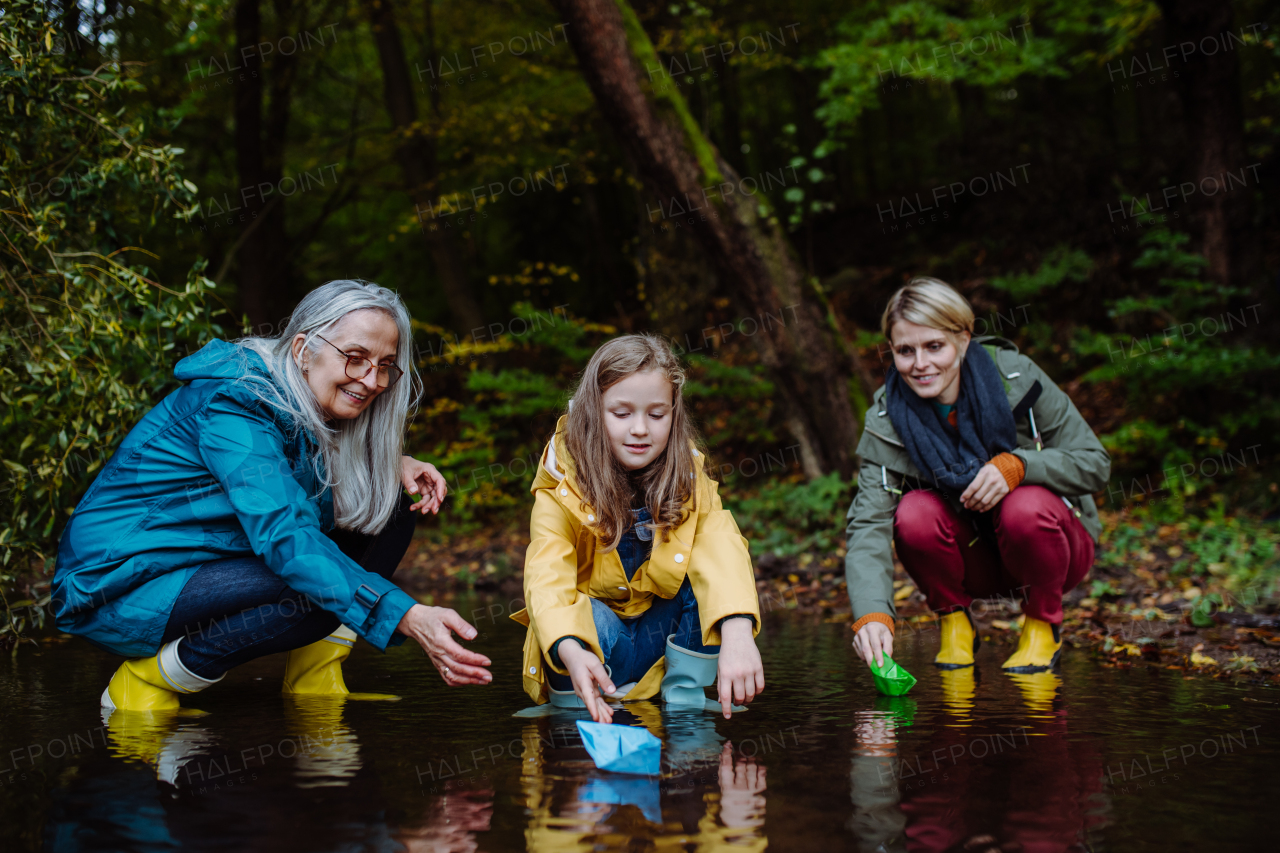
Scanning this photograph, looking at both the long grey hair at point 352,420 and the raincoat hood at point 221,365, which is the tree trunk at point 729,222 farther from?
the raincoat hood at point 221,365

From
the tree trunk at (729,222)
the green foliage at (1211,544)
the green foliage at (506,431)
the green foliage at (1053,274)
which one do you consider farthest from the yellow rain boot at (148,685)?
the green foliage at (1053,274)

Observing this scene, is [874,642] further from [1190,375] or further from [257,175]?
[257,175]

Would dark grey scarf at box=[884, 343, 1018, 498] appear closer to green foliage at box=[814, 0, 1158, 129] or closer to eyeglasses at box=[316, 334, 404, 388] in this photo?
eyeglasses at box=[316, 334, 404, 388]

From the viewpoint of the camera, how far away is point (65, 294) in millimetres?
3047

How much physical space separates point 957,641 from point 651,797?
1651 millimetres

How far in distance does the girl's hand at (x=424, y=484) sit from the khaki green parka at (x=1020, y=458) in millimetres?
1287

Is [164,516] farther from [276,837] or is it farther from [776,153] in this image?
[776,153]

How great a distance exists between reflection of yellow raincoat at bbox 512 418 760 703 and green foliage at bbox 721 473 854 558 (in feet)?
11.1

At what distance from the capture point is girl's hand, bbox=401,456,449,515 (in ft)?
9.34

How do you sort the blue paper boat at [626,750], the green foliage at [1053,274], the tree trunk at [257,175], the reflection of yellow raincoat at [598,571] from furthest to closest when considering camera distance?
the tree trunk at [257,175] → the green foliage at [1053,274] → the reflection of yellow raincoat at [598,571] → the blue paper boat at [626,750]

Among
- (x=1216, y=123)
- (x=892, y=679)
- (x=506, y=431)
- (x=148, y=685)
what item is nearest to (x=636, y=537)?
(x=892, y=679)

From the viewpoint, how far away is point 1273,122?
8.53 m

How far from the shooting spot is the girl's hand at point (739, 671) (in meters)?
2.14

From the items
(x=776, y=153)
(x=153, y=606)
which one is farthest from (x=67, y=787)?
(x=776, y=153)
